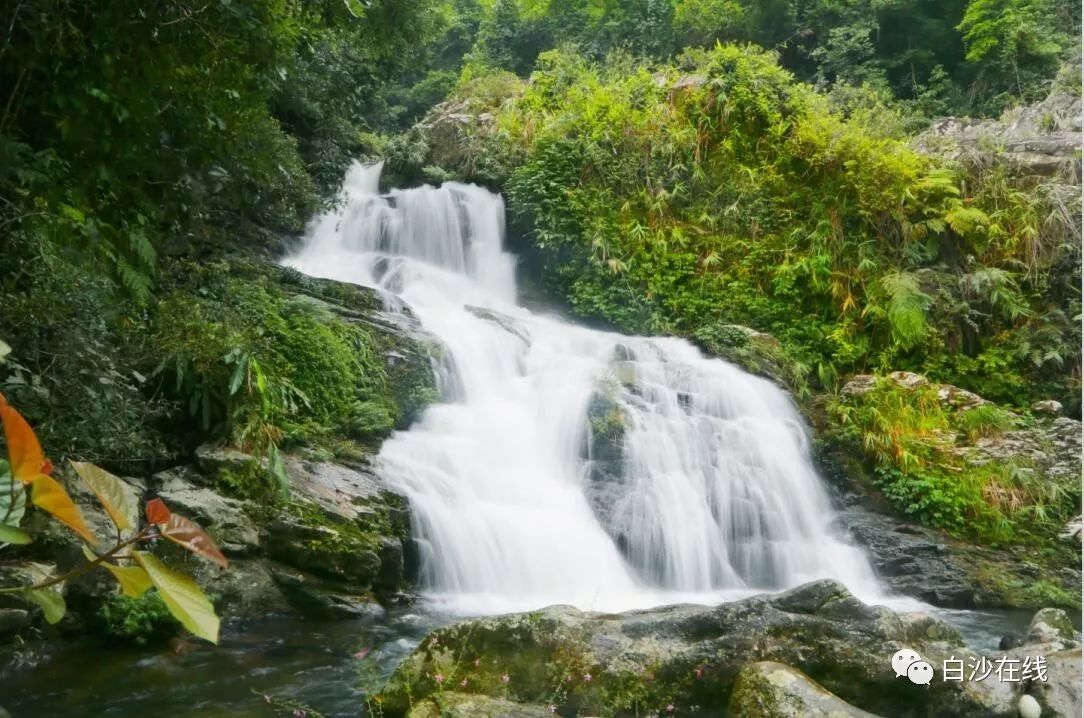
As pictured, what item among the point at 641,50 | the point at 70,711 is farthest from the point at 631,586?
the point at 641,50

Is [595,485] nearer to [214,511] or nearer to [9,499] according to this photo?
[214,511]

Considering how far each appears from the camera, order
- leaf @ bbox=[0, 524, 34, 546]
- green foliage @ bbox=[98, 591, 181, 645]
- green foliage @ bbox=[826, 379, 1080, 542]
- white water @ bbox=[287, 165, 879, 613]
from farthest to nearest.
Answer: green foliage @ bbox=[826, 379, 1080, 542], white water @ bbox=[287, 165, 879, 613], green foliage @ bbox=[98, 591, 181, 645], leaf @ bbox=[0, 524, 34, 546]

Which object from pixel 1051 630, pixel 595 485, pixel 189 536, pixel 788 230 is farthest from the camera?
pixel 788 230

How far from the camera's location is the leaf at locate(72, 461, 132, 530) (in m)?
1.30

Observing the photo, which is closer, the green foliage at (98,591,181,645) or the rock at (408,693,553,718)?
the rock at (408,693,553,718)

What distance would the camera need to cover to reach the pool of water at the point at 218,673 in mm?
4289

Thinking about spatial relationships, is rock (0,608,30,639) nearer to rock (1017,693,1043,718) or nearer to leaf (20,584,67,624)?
leaf (20,584,67,624)

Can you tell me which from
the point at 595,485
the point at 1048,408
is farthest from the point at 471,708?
the point at 1048,408

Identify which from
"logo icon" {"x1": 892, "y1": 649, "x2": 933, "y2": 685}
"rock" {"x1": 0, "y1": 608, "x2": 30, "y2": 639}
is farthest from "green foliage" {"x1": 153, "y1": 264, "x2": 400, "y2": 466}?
"logo icon" {"x1": 892, "y1": 649, "x2": 933, "y2": 685}

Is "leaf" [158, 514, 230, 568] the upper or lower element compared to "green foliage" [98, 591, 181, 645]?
upper

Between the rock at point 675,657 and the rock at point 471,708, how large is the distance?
317 millimetres

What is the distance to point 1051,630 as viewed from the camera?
4.67 meters

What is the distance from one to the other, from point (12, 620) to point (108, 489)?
4.36m

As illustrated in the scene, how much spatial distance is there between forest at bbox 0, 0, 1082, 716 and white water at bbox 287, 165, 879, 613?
0.47 meters
